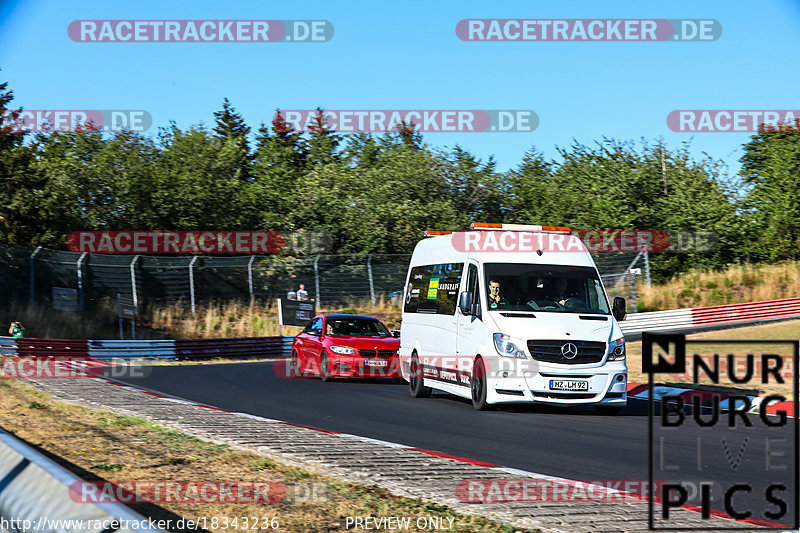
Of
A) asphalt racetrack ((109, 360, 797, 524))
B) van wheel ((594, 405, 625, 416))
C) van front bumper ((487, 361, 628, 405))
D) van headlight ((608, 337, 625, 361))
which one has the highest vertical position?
van headlight ((608, 337, 625, 361))

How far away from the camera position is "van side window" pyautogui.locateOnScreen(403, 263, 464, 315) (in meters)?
15.4

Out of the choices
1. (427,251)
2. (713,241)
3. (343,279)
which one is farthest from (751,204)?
(427,251)

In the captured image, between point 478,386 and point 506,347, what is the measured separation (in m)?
0.99

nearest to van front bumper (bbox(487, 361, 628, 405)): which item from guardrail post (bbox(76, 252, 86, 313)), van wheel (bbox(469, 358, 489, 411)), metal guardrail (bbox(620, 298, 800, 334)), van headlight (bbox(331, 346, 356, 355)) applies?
van wheel (bbox(469, 358, 489, 411))

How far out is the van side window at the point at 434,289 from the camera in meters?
15.4

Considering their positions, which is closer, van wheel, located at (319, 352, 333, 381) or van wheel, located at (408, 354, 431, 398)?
van wheel, located at (408, 354, 431, 398)

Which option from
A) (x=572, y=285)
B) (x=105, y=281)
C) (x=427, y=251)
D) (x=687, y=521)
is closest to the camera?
(x=687, y=521)

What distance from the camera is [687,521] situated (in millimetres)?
6066

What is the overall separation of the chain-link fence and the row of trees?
7782 millimetres

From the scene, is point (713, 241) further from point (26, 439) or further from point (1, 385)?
point (26, 439)

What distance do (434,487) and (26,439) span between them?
459cm

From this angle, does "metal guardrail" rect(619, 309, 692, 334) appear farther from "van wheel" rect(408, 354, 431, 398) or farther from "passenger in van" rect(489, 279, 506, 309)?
"passenger in van" rect(489, 279, 506, 309)

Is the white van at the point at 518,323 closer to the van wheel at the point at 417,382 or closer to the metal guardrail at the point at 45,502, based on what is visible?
the van wheel at the point at 417,382

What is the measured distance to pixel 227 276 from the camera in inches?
1510
